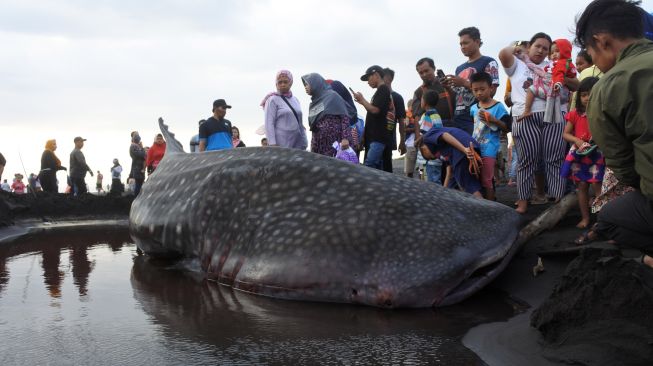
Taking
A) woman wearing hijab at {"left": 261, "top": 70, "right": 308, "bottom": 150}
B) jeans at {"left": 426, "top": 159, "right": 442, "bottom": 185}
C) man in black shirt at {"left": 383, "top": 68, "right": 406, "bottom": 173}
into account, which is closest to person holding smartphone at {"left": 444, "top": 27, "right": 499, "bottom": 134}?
jeans at {"left": 426, "top": 159, "right": 442, "bottom": 185}

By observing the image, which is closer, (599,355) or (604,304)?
(599,355)

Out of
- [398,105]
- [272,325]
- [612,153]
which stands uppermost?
[398,105]

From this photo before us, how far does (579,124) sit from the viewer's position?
512cm

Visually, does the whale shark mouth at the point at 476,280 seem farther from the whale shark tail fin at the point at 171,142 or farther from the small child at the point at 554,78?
the whale shark tail fin at the point at 171,142

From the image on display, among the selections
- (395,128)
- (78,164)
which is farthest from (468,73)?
(78,164)

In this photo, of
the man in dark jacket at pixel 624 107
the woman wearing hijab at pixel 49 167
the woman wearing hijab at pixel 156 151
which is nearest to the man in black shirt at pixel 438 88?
the man in dark jacket at pixel 624 107

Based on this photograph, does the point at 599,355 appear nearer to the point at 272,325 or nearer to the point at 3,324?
the point at 272,325

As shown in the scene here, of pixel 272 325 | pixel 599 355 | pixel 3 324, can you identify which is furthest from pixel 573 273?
pixel 3 324

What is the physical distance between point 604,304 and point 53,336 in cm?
251

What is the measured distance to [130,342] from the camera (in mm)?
3000

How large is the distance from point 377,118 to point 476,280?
164 inches

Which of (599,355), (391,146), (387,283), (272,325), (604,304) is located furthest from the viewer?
(391,146)

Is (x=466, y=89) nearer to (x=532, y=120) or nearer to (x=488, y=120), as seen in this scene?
(x=488, y=120)

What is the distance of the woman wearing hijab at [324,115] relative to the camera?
313 inches
